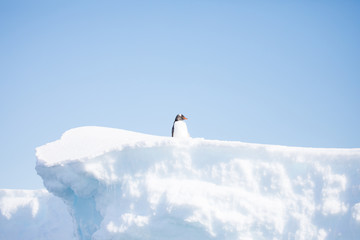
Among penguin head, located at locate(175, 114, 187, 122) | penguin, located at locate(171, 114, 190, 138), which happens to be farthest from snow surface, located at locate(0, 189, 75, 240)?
penguin head, located at locate(175, 114, 187, 122)

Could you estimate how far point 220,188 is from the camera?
5637 millimetres

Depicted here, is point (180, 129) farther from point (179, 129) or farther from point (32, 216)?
point (32, 216)

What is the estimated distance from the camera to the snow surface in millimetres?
9812

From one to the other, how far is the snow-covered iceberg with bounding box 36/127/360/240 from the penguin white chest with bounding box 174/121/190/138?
2.51 metres

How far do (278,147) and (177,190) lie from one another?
5.36 feet

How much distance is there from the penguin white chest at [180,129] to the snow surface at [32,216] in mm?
3790

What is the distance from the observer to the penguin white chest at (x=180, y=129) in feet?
28.0

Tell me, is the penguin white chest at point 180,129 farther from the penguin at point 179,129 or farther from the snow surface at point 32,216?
the snow surface at point 32,216

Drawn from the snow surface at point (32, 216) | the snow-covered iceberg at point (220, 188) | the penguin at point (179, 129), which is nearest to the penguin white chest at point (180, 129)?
the penguin at point (179, 129)

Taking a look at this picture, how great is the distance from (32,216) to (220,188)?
680cm

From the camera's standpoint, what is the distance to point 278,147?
5512 millimetres

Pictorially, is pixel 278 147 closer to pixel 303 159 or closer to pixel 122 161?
pixel 303 159

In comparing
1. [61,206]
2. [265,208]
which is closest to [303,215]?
[265,208]

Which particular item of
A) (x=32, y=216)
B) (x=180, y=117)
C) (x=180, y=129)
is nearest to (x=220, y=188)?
(x=180, y=129)
